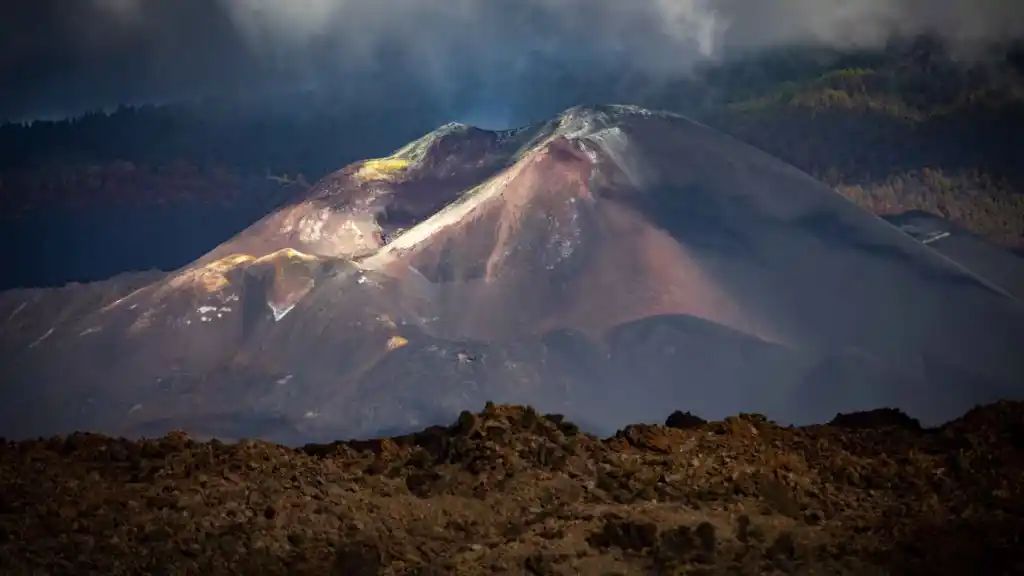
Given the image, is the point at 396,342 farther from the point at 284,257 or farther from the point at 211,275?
the point at 211,275

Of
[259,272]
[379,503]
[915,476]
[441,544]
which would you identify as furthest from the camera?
[259,272]

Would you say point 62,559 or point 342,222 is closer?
point 62,559

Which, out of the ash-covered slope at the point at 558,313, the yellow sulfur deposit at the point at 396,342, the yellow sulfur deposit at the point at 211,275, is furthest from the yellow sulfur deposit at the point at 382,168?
the yellow sulfur deposit at the point at 396,342

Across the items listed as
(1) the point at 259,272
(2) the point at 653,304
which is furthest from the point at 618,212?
(1) the point at 259,272

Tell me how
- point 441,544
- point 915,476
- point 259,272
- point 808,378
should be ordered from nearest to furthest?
point 441,544
point 915,476
point 808,378
point 259,272

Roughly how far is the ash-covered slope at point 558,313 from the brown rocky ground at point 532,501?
61.3ft

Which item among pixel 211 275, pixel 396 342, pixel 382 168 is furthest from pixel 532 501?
pixel 382 168

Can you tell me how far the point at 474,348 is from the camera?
33.3 m

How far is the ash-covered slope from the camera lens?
30.2m

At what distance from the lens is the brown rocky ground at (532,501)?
23.0 feet

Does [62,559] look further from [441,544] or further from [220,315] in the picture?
[220,315]

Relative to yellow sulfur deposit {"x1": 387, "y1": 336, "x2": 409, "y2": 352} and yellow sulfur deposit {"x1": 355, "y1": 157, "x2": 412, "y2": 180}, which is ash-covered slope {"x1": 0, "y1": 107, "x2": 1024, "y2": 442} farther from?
yellow sulfur deposit {"x1": 355, "y1": 157, "x2": 412, "y2": 180}

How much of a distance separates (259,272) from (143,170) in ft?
20.3

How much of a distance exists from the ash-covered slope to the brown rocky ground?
18682mm
